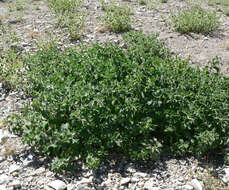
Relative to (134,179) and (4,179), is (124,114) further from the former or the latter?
(4,179)

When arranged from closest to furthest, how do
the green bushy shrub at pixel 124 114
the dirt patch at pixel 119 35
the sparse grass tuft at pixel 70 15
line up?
the green bushy shrub at pixel 124 114 < the dirt patch at pixel 119 35 < the sparse grass tuft at pixel 70 15

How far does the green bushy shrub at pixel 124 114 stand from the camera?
157 inches

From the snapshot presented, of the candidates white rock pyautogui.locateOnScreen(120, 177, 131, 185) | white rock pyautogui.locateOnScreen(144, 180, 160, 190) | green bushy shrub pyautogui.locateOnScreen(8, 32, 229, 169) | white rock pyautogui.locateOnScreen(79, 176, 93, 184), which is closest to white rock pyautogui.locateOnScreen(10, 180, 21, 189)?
green bushy shrub pyautogui.locateOnScreen(8, 32, 229, 169)

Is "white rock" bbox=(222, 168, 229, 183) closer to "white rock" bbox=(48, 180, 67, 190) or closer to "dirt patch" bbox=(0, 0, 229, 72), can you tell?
"white rock" bbox=(48, 180, 67, 190)

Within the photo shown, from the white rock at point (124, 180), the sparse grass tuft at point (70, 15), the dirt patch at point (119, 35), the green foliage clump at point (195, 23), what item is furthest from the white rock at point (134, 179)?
the green foliage clump at point (195, 23)

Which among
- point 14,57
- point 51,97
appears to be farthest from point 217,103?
point 14,57

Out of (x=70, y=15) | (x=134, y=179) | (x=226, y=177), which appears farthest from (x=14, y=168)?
(x=70, y=15)

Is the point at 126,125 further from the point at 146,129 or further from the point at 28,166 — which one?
the point at 28,166

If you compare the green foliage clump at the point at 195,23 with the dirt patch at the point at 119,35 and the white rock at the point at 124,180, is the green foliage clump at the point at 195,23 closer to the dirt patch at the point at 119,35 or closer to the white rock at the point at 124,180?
the dirt patch at the point at 119,35

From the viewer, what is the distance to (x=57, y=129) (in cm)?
410

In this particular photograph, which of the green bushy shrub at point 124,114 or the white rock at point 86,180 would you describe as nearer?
the white rock at point 86,180

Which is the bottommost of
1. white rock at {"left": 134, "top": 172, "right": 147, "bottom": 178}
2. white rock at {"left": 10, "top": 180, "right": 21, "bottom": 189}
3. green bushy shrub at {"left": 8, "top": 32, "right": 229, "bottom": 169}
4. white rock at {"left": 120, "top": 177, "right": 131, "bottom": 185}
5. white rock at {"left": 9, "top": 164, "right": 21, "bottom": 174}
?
white rock at {"left": 120, "top": 177, "right": 131, "bottom": 185}

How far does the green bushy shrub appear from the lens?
399 centimetres

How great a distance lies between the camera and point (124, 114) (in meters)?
4.18
